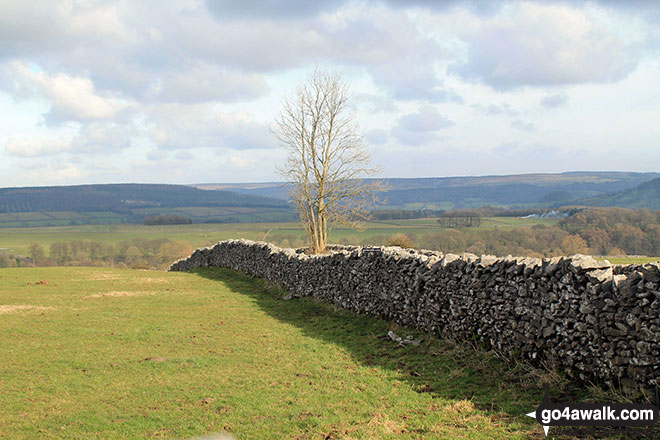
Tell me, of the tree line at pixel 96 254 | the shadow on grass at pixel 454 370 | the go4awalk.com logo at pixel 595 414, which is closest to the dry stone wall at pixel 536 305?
the shadow on grass at pixel 454 370

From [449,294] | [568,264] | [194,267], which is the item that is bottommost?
[194,267]

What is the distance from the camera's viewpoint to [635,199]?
159 meters

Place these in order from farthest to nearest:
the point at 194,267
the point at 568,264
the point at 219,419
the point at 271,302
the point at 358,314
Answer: the point at 194,267 < the point at 271,302 < the point at 358,314 < the point at 568,264 < the point at 219,419

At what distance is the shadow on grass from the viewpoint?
683cm

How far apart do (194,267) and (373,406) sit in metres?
29.1

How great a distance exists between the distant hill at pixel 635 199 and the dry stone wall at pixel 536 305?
16130 cm

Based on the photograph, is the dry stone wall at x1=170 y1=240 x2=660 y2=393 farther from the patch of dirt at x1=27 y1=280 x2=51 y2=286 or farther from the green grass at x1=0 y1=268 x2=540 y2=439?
the patch of dirt at x1=27 y1=280 x2=51 y2=286

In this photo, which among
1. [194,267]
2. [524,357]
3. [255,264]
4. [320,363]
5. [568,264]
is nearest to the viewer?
[568,264]

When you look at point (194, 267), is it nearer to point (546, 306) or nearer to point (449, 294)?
point (449, 294)

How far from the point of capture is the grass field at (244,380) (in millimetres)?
6699

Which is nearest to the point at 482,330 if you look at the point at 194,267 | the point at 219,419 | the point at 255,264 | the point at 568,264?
the point at 568,264

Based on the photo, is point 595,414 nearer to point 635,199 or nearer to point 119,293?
point 119,293

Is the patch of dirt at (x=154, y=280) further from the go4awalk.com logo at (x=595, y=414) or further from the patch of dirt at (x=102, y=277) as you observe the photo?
the go4awalk.com logo at (x=595, y=414)

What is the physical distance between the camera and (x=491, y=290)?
9.33 metres
